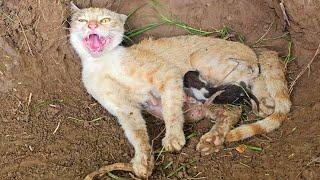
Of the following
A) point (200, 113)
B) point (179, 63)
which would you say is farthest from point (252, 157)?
point (179, 63)

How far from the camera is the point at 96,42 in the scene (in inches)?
163

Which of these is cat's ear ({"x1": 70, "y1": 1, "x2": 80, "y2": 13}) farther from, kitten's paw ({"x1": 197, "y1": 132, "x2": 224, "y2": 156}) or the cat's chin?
kitten's paw ({"x1": 197, "y1": 132, "x2": 224, "y2": 156})

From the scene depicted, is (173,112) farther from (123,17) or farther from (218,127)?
(123,17)

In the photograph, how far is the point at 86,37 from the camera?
4.12 m

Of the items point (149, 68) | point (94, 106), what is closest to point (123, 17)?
point (149, 68)

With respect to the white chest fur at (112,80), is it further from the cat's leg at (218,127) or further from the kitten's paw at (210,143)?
the kitten's paw at (210,143)

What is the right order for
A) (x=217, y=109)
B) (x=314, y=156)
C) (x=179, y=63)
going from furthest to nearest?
(x=179, y=63)
(x=217, y=109)
(x=314, y=156)

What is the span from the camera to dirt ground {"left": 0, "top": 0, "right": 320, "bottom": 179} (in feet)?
11.6

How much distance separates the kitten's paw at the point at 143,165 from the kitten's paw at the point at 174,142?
179mm

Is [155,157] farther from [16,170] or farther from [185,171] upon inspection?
[16,170]

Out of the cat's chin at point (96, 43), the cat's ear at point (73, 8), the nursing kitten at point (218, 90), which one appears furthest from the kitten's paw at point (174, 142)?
the cat's ear at point (73, 8)

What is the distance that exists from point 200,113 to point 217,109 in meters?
0.16

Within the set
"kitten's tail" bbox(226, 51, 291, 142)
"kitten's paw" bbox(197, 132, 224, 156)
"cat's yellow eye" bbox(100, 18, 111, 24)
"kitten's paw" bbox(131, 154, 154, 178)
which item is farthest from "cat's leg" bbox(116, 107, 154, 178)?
"cat's yellow eye" bbox(100, 18, 111, 24)

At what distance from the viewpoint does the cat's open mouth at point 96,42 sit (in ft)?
13.4
